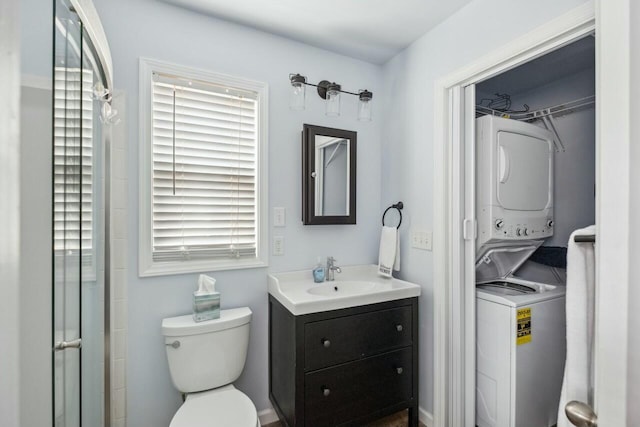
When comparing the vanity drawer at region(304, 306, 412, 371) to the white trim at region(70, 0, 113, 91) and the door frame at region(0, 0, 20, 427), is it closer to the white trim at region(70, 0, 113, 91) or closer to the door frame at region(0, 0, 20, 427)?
the door frame at region(0, 0, 20, 427)

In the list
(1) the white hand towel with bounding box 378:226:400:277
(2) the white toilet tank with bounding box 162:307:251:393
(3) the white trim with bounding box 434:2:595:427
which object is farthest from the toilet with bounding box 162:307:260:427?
(3) the white trim with bounding box 434:2:595:427

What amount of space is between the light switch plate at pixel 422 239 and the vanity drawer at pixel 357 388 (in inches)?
24.3

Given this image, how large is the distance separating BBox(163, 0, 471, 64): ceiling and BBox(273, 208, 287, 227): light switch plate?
1.11 m

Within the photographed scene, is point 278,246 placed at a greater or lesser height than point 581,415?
greater

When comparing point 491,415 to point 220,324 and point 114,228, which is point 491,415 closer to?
point 220,324

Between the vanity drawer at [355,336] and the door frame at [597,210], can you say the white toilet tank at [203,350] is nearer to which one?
the vanity drawer at [355,336]

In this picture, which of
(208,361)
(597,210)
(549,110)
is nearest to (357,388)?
(208,361)

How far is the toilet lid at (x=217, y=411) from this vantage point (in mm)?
1361

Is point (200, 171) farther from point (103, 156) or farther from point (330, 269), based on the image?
point (330, 269)

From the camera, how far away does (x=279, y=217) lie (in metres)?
2.02

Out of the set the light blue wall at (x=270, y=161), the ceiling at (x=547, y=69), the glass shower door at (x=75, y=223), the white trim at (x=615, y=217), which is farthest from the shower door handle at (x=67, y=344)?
the ceiling at (x=547, y=69)

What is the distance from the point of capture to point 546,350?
6.07ft

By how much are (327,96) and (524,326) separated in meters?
1.79

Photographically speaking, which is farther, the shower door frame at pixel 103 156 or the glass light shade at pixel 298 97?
the glass light shade at pixel 298 97
